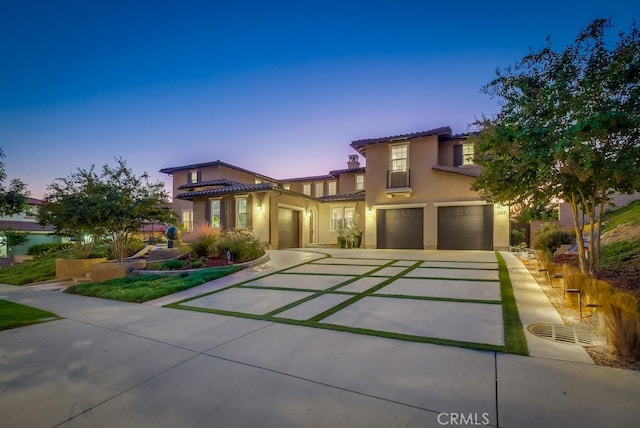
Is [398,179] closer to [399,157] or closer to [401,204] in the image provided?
[399,157]

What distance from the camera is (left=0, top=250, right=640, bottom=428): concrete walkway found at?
6.86 feet

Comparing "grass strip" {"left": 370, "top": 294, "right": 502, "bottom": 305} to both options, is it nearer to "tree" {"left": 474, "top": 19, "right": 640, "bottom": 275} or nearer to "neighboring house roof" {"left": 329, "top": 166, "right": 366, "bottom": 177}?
"tree" {"left": 474, "top": 19, "right": 640, "bottom": 275}

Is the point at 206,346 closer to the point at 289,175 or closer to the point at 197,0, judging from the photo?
the point at 197,0

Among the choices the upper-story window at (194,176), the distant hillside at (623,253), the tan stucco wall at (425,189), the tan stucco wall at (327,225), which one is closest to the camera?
the distant hillside at (623,253)

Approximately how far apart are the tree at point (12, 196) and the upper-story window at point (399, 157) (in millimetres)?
14912

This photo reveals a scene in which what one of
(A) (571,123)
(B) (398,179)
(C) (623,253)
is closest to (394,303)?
(A) (571,123)

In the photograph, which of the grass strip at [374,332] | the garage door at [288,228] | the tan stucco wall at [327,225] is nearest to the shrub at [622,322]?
the grass strip at [374,332]

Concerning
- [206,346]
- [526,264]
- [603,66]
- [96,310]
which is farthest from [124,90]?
[526,264]

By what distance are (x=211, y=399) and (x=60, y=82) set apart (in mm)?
16108

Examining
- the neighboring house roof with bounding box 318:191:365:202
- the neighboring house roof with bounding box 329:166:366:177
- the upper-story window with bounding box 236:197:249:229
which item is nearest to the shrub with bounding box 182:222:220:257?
the upper-story window with bounding box 236:197:249:229

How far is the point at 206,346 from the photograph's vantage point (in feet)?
11.7

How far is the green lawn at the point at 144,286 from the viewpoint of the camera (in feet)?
21.4

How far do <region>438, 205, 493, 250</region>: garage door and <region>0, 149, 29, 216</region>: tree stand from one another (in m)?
16.1

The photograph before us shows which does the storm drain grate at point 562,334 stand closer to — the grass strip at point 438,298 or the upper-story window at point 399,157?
the grass strip at point 438,298
